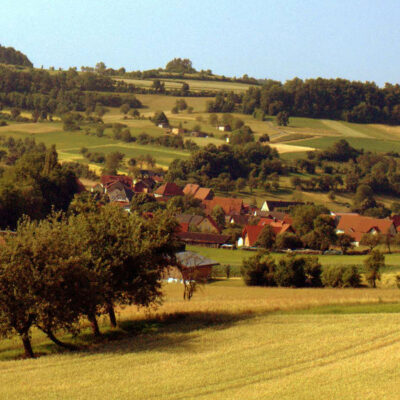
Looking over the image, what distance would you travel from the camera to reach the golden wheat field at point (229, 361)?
1401 centimetres

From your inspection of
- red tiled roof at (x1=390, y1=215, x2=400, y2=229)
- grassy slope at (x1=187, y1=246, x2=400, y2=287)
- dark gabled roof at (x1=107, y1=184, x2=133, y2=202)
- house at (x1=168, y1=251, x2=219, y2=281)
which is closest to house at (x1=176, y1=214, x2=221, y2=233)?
grassy slope at (x1=187, y1=246, x2=400, y2=287)

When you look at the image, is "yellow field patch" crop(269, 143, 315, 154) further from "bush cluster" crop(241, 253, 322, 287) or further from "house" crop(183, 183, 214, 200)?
"bush cluster" crop(241, 253, 322, 287)

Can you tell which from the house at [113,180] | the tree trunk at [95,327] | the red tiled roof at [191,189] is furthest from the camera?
the house at [113,180]

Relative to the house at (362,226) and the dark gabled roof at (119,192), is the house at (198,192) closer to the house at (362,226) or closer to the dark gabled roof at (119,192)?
the dark gabled roof at (119,192)

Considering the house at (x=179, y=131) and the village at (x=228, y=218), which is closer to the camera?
the village at (x=228, y=218)

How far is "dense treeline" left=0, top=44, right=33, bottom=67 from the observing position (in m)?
173

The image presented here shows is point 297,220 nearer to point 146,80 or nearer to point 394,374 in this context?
point 394,374

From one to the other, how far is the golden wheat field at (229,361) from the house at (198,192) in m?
54.8

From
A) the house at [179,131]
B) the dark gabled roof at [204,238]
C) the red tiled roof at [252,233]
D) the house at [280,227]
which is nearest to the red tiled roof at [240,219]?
the house at [280,227]

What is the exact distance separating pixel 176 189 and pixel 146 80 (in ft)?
252

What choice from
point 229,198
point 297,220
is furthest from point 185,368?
point 229,198

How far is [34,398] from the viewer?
14.0 metres

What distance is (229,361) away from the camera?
16.3 metres

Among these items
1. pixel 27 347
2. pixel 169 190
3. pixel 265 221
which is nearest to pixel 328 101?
pixel 169 190
